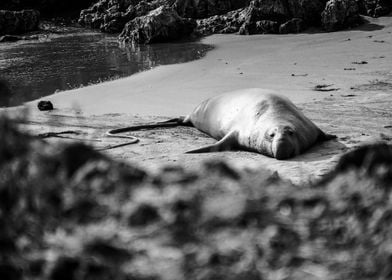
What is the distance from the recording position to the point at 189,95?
836 centimetres

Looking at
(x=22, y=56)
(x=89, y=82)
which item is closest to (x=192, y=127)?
(x=89, y=82)

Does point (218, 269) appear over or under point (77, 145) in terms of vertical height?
under

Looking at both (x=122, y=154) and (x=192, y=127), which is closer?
(x=122, y=154)

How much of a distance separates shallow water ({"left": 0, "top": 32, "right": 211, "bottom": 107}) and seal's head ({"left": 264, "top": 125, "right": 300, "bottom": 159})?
4.86 meters

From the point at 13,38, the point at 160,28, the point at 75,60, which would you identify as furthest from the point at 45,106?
the point at 13,38

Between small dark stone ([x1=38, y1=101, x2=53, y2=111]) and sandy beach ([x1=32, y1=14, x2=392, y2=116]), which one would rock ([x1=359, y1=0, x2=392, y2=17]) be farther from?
small dark stone ([x1=38, y1=101, x2=53, y2=111])

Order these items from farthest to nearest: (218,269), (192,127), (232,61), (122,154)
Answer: (232,61), (192,127), (122,154), (218,269)

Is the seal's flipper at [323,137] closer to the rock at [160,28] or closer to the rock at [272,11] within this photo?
the rock at [272,11]

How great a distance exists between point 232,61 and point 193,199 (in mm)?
10678

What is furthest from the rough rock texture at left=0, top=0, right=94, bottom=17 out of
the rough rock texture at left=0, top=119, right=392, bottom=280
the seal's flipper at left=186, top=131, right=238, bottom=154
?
the rough rock texture at left=0, top=119, right=392, bottom=280

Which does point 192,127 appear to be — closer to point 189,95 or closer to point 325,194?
point 189,95

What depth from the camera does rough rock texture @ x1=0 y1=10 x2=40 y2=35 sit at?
20.8 m

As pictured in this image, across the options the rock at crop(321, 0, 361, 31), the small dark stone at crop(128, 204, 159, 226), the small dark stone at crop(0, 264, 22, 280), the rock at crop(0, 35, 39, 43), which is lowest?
the rock at crop(0, 35, 39, 43)

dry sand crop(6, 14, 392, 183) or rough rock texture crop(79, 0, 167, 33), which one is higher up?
rough rock texture crop(79, 0, 167, 33)
